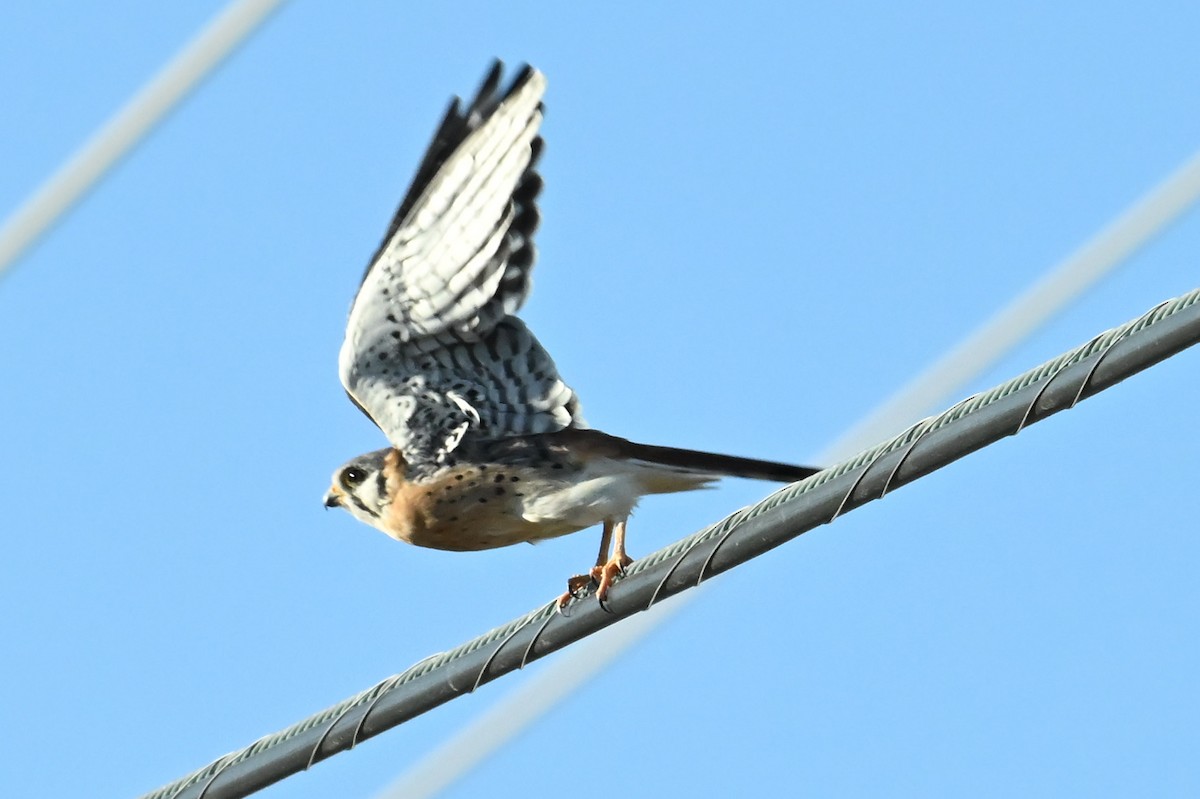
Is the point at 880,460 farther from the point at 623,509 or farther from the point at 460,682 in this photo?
the point at 623,509

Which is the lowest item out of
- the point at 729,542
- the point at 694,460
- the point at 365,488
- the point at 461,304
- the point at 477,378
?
the point at 694,460

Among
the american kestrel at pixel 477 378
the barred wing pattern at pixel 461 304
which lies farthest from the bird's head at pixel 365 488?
the barred wing pattern at pixel 461 304

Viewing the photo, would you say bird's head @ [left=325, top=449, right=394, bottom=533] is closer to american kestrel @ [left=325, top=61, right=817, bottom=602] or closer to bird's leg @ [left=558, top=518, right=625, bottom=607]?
american kestrel @ [left=325, top=61, right=817, bottom=602]

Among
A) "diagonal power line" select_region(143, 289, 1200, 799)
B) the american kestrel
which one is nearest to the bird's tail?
the american kestrel

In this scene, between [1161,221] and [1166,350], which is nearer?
[1166,350]

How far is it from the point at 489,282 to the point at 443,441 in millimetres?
618

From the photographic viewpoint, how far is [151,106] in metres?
9.39

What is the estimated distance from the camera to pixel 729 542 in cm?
473

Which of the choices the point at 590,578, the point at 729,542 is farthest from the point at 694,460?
the point at 729,542

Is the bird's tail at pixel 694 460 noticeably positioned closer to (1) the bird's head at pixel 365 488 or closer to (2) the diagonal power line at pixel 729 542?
(1) the bird's head at pixel 365 488

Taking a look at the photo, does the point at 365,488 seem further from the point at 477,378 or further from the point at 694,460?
the point at 694,460

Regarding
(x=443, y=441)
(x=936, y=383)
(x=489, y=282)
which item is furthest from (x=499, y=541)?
(x=936, y=383)

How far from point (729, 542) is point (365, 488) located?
3.11m

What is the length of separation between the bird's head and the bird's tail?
0.87 m
